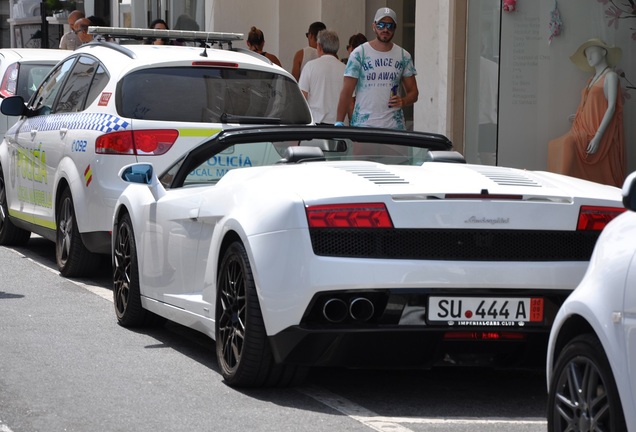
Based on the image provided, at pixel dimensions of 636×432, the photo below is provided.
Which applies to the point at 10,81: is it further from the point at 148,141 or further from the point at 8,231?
the point at 148,141

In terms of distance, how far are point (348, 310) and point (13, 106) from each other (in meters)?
6.70

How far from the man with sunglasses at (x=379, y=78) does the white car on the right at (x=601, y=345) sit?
7975 millimetres

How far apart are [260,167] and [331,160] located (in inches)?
17.7

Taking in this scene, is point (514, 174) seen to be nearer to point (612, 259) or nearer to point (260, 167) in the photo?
point (260, 167)

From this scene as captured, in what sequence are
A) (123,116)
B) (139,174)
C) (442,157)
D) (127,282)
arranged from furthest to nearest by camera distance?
1. (123,116)
2. (127,282)
3. (139,174)
4. (442,157)

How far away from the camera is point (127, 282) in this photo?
8859 millimetres

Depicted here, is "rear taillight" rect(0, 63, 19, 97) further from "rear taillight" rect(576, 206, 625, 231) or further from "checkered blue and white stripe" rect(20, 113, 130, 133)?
"rear taillight" rect(576, 206, 625, 231)

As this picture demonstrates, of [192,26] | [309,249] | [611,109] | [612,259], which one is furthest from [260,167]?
[192,26]

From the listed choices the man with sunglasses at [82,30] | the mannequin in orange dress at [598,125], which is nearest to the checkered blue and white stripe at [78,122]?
the mannequin in orange dress at [598,125]

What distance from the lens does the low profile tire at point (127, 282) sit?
8.70m

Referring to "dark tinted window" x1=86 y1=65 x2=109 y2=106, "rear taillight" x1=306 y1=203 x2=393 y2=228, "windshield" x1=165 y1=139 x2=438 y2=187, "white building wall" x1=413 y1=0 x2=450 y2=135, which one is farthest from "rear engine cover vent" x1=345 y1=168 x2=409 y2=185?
"white building wall" x1=413 y1=0 x2=450 y2=135

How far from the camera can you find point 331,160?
25.7ft

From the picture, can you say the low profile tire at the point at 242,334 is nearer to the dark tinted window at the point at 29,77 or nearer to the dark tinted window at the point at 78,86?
the dark tinted window at the point at 78,86

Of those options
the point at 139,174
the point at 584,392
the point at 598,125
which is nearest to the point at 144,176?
the point at 139,174
